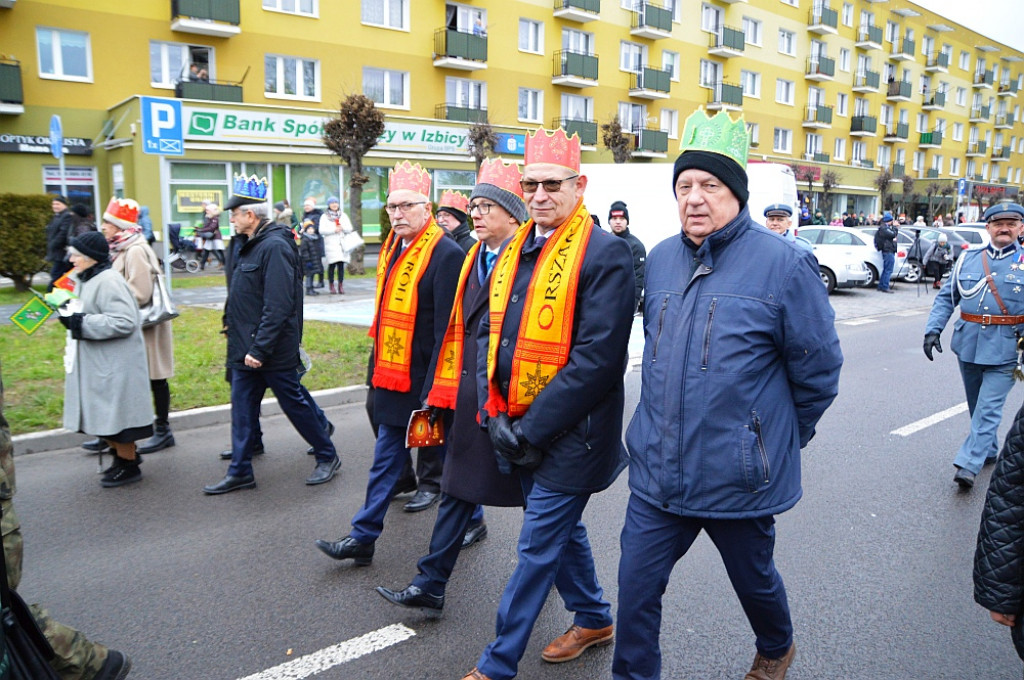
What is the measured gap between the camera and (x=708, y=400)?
2.66 m

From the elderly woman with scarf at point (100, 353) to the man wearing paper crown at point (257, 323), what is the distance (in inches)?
26.3

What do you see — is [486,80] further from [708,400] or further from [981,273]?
[708,400]

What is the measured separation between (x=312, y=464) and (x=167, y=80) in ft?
73.0

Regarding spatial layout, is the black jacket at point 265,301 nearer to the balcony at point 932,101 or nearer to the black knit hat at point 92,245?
the black knit hat at point 92,245

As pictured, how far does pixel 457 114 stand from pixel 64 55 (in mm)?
12983

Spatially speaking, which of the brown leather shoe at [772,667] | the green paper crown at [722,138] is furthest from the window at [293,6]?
the brown leather shoe at [772,667]

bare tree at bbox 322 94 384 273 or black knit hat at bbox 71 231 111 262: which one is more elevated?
bare tree at bbox 322 94 384 273

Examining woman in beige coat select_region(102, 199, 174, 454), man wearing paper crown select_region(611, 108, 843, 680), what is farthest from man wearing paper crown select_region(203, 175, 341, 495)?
man wearing paper crown select_region(611, 108, 843, 680)

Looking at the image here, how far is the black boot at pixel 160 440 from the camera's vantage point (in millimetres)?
6363

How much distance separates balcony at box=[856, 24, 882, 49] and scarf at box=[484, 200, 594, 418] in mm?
54630

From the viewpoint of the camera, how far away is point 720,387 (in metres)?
2.65

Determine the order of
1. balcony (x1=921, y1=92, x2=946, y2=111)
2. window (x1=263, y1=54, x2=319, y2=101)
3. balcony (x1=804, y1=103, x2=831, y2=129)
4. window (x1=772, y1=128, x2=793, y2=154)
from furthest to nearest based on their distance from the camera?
→ balcony (x1=921, y1=92, x2=946, y2=111), balcony (x1=804, y1=103, x2=831, y2=129), window (x1=772, y1=128, x2=793, y2=154), window (x1=263, y1=54, x2=319, y2=101)

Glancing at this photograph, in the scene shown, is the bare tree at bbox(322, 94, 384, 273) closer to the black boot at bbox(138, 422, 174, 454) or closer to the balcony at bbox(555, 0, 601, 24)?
the black boot at bbox(138, 422, 174, 454)

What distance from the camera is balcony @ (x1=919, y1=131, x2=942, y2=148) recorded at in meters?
56.9
